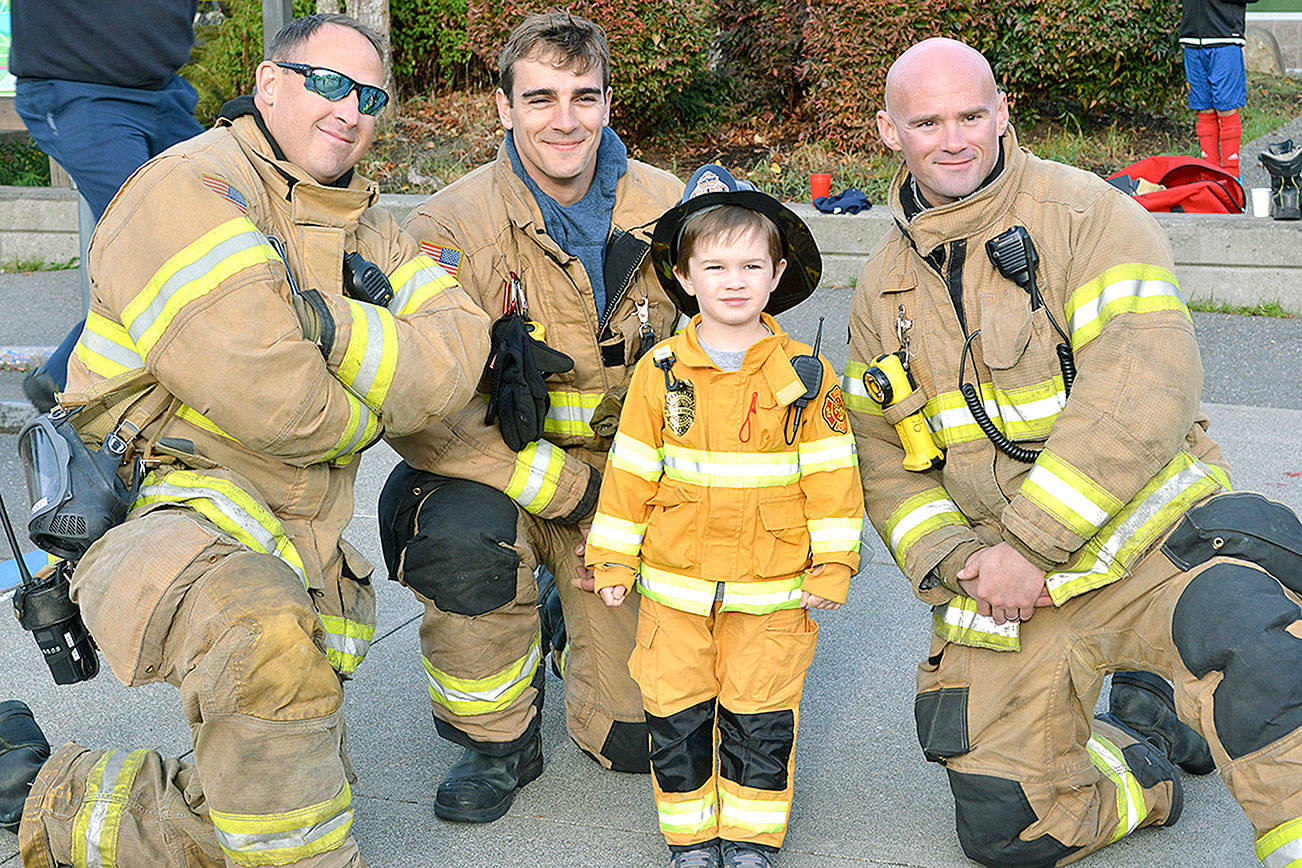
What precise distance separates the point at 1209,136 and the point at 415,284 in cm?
738

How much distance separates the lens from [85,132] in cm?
474

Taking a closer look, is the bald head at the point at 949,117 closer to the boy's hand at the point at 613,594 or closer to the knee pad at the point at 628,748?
the boy's hand at the point at 613,594

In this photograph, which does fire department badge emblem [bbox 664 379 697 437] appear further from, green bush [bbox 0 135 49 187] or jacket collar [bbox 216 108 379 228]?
green bush [bbox 0 135 49 187]

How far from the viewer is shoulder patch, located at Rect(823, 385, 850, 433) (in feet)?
9.46

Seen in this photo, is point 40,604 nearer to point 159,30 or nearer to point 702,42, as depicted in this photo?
point 159,30

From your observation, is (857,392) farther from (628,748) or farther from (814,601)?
(628,748)

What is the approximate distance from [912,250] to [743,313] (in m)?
A: 0.49

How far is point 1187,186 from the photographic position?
7.73 meters

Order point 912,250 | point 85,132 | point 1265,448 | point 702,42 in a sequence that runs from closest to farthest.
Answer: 1. point 912,250
2. point 85,132
3. point 1265,448
4. point 702,42

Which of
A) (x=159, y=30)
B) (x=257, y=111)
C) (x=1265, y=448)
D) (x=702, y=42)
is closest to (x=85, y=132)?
(x=159, y=30)

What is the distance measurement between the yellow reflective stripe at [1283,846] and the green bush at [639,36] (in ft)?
25.6

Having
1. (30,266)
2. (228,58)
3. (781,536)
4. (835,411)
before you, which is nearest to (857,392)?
(835,411)

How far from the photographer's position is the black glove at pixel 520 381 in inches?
125

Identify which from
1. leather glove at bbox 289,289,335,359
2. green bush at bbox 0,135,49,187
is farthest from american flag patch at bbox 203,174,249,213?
green bush at bbox 0,135,49,187
